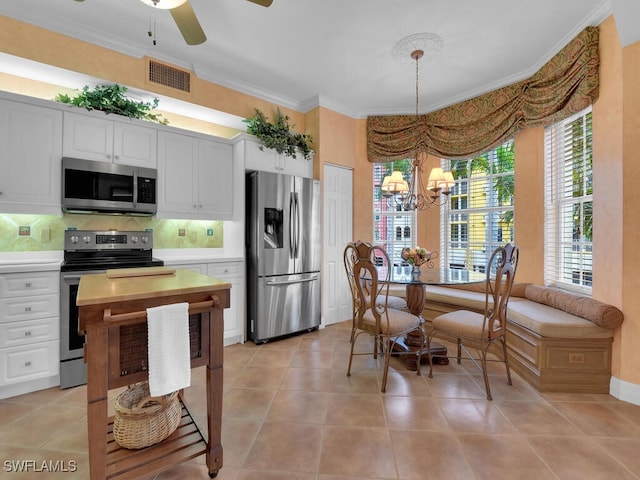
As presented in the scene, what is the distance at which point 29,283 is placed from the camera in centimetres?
219

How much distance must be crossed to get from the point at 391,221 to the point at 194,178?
286 cm

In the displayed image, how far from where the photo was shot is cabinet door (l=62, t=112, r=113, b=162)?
2.49m

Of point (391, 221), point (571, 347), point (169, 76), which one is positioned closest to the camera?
point (571, 347)

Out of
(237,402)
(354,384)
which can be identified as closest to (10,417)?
(237,402)

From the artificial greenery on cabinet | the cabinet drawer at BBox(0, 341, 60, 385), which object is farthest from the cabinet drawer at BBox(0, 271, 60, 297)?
the artificial greenery on cabinet

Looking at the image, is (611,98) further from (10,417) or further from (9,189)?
(10,417)

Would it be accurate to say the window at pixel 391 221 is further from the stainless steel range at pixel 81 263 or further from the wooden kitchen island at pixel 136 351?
the wooden kitchen island at pixel 136 351

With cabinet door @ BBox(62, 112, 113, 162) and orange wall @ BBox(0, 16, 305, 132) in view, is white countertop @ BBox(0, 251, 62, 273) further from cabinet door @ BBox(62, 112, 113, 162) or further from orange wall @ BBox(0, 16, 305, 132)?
orange wall @ BBox(0, 16, 305, 132)

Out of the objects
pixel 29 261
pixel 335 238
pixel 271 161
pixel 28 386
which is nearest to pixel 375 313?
pixel 335 238

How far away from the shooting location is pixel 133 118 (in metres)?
2.82

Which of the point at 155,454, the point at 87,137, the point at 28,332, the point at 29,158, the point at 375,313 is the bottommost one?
the point at 155,454

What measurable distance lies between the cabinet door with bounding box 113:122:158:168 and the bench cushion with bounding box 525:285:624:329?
13.3 ft

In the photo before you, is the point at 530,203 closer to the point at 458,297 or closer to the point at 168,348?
the point at 458,297

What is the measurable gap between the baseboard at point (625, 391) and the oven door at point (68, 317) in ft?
13.6
